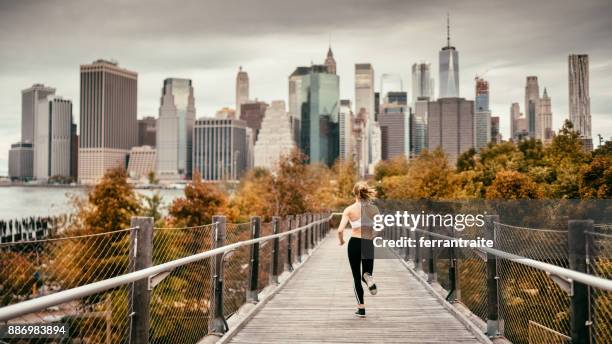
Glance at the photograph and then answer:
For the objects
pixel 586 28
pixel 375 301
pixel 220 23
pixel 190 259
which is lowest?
pixel 375 301

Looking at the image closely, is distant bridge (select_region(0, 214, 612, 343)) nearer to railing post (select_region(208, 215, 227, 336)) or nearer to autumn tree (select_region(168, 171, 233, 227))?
railing post (select_region(208, 215, 227, 336))

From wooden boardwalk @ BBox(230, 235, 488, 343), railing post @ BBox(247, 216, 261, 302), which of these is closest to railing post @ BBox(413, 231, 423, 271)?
wooden boardwalk @ BBox(230, 235, 488, 343)

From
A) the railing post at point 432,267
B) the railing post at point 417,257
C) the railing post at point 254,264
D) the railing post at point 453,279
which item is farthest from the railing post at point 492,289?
the railing post at point 417,257

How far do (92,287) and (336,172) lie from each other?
247 feet

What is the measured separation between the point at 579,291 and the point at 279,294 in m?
7.05

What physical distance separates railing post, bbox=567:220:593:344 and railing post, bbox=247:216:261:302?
5476mm

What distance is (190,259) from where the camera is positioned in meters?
5.76

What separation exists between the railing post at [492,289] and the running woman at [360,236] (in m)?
1.82

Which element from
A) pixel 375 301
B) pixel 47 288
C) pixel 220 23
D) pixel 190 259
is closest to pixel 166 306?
pixel 47 288

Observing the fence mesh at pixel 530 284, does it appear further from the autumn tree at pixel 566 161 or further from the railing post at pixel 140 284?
the autumn tree at pixel 566 161

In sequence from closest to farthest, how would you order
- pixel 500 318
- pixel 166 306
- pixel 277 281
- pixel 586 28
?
1. pixel 500 318
2. pixel 166 306
3. pixel 277 281
4. pixel 586 28

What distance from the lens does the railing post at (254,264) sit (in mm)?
9555

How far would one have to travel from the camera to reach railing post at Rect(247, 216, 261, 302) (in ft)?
31.3

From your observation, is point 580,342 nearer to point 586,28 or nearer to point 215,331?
point 215,331
